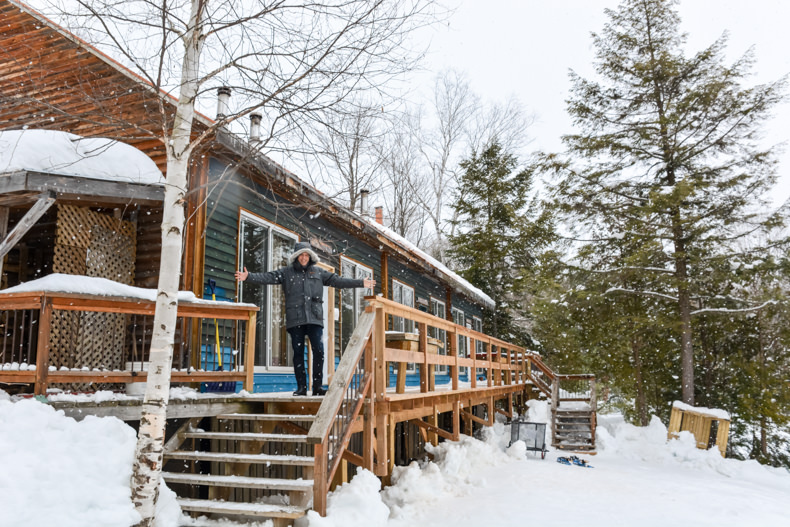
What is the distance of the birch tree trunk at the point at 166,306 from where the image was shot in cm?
375

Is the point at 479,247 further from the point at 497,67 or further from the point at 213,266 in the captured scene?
the point at 497,67

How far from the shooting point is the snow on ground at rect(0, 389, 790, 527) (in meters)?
3.51

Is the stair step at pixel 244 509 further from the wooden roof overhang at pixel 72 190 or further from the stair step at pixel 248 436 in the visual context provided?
the wooden roof overhang at pixel 72 190

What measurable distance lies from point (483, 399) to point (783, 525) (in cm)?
511

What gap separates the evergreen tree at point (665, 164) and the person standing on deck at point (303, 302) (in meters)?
9.80

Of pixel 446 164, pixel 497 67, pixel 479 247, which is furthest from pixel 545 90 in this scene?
pixel 479 247

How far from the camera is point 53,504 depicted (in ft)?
11.0

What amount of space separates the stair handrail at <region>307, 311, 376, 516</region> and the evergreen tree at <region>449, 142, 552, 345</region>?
58.2 feet

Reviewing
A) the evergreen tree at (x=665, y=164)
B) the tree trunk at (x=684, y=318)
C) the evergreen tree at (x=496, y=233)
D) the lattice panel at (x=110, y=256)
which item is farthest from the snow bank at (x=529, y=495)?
the evergreen tree at (x=496, y=233)

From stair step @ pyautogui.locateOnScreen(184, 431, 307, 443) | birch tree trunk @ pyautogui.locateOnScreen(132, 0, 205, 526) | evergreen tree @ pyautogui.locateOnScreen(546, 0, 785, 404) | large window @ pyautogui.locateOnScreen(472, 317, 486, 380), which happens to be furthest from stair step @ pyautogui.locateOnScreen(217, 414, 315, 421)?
large window @ pyautogui.locateOnScreen(472, 317, 486, 380)

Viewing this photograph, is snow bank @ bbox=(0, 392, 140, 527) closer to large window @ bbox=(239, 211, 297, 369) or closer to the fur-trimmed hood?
the fur-trimmed hood

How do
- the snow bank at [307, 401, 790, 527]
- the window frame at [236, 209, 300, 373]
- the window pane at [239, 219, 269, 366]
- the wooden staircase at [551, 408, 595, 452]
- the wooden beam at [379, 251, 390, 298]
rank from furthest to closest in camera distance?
the wooden beam at [379, 251, 390, 298]
the wooden staircase at [551, 408, 595, 452]
the window pane at [239, 219, 269, 366]
the window frame at [236, 209, 300, 373]
the snow bank at [307, 401, 790, 527]

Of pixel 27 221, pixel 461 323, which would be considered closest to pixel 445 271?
pixel 461 323

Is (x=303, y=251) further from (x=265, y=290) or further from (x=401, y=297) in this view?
(x=401, y=297)
